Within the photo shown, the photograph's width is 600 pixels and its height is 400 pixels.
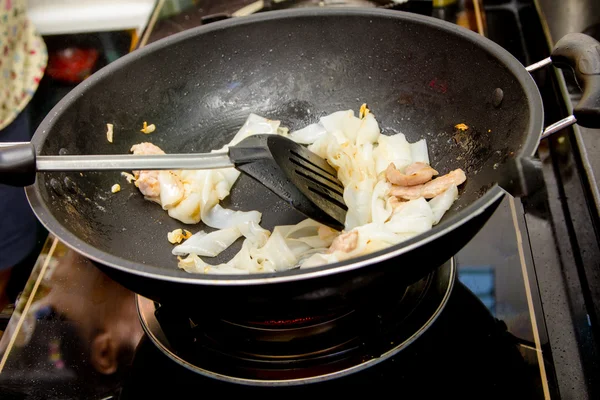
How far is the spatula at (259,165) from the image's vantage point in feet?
2.97

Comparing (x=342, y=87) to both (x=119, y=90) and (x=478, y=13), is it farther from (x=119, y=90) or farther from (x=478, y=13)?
(x=478, y=13)

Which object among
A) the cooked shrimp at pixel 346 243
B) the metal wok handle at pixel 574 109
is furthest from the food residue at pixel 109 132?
the metal wok handle at pixel 574 109

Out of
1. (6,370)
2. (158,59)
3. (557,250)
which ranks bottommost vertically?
(6,370)

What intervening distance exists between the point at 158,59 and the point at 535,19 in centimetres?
129

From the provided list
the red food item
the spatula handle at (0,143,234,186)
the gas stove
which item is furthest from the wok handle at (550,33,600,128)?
the red food item

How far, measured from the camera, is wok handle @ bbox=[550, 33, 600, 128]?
903 mm

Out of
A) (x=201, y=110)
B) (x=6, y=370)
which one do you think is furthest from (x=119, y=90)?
(x=6, y=370)

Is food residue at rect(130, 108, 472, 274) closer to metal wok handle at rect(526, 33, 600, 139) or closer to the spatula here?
the spatula

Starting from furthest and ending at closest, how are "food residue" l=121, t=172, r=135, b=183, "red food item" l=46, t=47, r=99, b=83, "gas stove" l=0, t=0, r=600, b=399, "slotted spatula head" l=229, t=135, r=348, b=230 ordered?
"red food item" l=46, t=47, r=99, b=83 < "food residue" l=121, t=172, r=135, b=183 < "slotted spatula head" l=229, t=135, r=348, b=230 < "gas stove" l=0, t=0, r=600, b=399

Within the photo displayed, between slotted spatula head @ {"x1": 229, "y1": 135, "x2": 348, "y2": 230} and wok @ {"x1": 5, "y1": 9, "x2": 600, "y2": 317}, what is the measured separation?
15 centimetres

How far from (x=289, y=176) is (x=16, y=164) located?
483 millimetres

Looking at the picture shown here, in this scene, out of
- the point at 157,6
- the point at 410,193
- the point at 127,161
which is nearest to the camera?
the point at 127,161

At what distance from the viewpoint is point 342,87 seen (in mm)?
1487

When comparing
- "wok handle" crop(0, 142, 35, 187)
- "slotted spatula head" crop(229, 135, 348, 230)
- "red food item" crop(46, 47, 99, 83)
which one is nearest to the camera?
"wok handle" crop(0, 142, 35, 187)
